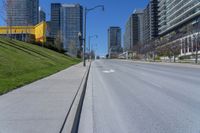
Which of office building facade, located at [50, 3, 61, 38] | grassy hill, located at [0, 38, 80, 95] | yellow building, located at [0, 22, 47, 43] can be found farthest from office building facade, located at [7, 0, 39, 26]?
grassy hill, located at [0, 38, 80, 95]

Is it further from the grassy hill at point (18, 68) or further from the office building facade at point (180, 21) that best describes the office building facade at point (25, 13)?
the grassy hill at point (18, 68)

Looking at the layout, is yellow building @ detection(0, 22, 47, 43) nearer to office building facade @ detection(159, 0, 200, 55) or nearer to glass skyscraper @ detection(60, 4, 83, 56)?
glass skyscraper @ detection(60, 4, 83, 56)

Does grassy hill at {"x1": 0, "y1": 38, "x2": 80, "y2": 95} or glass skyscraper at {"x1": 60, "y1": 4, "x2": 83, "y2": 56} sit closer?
grassy hill at {"x1": 0, "y1": 38, "x2": 80, "y2": 95}

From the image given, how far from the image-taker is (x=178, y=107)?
10117mm

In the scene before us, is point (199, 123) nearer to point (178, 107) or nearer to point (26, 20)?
point (178, 107)

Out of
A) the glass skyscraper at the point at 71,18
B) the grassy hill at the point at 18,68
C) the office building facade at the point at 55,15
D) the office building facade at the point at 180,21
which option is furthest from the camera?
the office building facade at the point at 55,15

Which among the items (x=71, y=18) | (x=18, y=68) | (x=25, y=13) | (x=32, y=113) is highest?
(x=25, y=13)

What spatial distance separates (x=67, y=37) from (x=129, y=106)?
392ft

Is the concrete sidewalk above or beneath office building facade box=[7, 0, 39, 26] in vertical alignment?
beneath

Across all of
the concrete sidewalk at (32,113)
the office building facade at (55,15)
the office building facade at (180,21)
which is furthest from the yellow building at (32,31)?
the concrete sidewalk at (32,113)

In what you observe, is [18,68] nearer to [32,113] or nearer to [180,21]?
[32,113]

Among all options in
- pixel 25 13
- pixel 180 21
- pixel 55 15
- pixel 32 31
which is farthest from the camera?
pixel 180 21

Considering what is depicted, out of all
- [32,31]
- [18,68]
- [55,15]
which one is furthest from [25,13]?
[18,68]

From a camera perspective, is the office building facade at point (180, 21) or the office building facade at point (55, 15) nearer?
the office building facade at point (180, 21)
